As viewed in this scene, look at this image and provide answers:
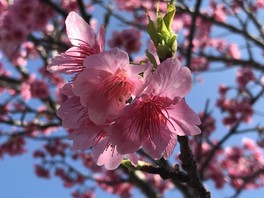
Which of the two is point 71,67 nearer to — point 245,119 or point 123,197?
point 245,119

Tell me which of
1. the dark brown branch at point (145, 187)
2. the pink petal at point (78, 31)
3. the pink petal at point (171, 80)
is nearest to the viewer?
the pink petal at point (171, 80)

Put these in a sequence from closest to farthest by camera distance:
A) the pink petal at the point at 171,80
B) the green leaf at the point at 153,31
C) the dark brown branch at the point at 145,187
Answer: the pink petal at the point at 171,80 → the green leaf at the point at 153,31 → the dark brown branch at the point at 145,187

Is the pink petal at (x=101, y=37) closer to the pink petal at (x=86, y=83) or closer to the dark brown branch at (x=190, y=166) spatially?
the pink petal at (x=86, y=83)

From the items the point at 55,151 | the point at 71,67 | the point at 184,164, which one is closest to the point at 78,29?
the point at 71,67

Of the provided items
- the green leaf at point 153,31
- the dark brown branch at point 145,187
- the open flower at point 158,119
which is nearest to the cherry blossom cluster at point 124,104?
the open flower at point 158,119

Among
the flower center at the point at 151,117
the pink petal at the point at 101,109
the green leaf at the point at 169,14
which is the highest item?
the green leaf at the point at 169,14

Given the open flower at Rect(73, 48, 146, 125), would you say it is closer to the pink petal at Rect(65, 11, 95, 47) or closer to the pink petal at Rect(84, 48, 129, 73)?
the pink petal at Rect(84, 48, 129, 73)

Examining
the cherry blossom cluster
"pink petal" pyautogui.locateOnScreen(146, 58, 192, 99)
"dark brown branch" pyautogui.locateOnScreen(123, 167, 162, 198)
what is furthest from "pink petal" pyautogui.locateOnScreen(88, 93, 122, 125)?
"dark brown branch" pyautogui.locateOnScreen(123, 167, 162, 198)
